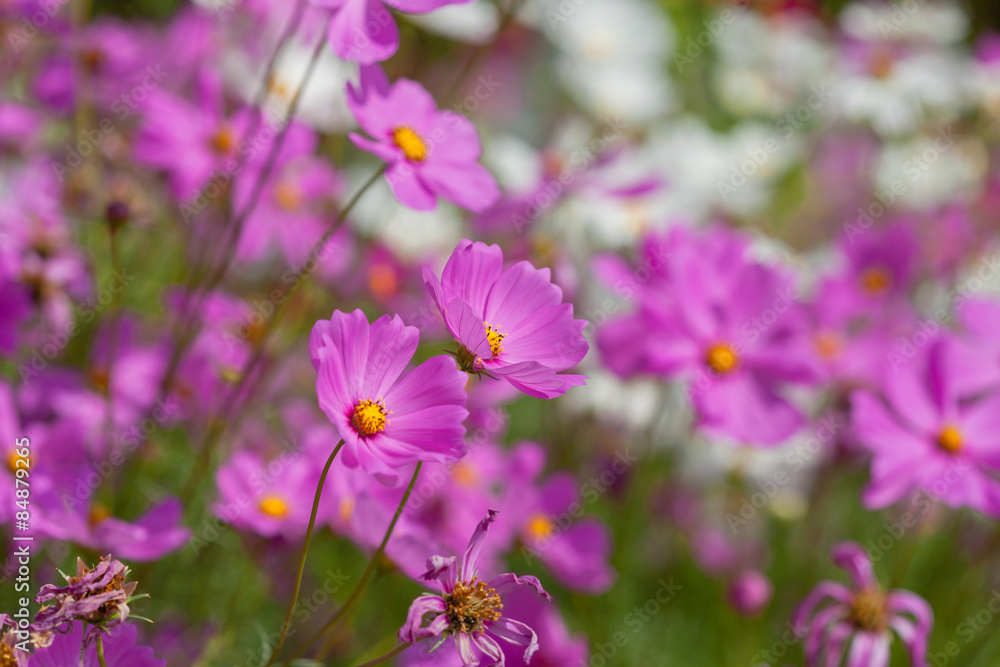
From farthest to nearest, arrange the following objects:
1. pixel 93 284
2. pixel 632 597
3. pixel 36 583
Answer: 1. pixel 632 597
2. pixel 93 284
3. pixel 36 583

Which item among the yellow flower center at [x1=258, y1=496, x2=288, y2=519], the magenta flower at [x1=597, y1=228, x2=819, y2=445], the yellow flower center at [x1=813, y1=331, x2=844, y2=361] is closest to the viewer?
the yellow flower center at [x1=258, y1=496, x2=288, y2=519]

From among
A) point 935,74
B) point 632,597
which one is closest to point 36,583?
point 632,597

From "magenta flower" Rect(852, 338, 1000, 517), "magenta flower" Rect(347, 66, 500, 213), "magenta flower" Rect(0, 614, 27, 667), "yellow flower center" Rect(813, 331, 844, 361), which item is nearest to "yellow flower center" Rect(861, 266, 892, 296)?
"yellow flower center" Rect(813, 331, 844, 361)

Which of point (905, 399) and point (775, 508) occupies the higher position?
point (905, 399)

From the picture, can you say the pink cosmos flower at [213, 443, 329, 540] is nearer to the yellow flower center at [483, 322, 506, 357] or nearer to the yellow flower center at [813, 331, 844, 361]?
the yellow flower center at [483, 322, 506, 357]

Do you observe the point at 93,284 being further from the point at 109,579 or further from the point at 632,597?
the point at 632,597

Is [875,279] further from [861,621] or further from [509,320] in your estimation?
[509,320]

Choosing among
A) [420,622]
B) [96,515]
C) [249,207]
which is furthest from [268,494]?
[420,622]
